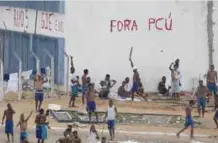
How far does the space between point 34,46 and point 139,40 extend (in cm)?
478

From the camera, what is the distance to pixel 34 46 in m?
28.6

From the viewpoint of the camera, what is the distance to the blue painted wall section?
26.5 m

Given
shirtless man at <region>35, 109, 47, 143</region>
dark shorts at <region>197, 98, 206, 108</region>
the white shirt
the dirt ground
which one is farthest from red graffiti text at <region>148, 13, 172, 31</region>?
shirtless man at <region>35, 109, 47, 143</region>

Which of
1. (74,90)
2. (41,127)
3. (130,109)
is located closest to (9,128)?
(41,127)

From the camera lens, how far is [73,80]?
2331 centimetres

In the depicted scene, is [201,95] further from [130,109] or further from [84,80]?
[84,80]

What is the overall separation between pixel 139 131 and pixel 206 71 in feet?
21.4

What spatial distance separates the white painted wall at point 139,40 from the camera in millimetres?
25703

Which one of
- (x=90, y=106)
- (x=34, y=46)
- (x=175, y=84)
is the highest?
(x=34, y=46)

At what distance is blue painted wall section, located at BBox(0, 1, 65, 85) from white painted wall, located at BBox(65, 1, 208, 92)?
0.71m

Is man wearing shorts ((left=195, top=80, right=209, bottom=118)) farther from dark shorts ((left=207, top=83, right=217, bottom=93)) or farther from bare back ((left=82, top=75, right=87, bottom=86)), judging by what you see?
bare back ((left=82, top=75, right=87, bottom=86))

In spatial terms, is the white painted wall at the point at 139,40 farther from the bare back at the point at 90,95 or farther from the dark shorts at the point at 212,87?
the bare back at the point at 90,95

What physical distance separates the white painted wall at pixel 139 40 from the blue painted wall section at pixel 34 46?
0.71 m

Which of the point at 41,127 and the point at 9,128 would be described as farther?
the point at 9,128
